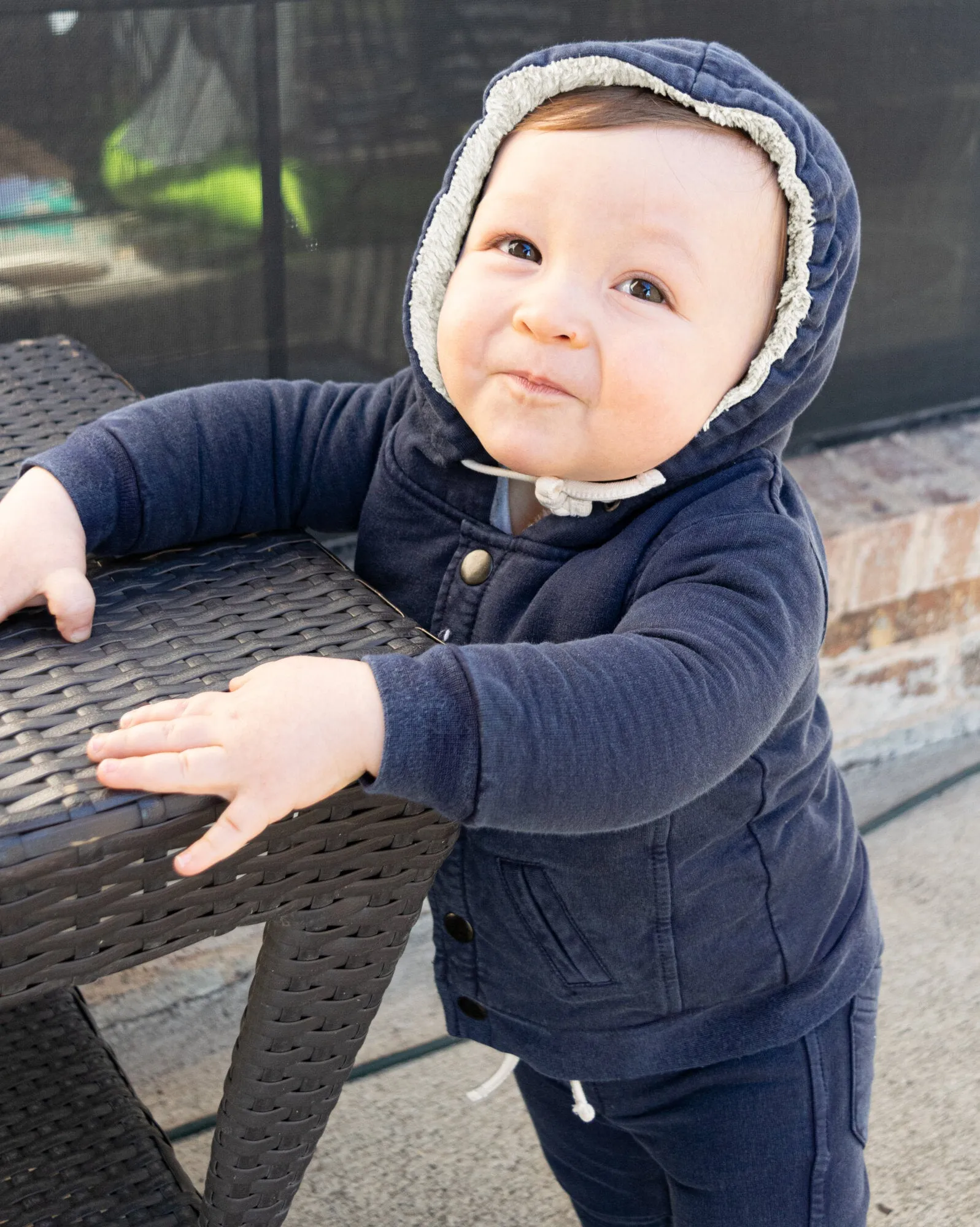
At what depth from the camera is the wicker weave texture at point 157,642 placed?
0.71 m

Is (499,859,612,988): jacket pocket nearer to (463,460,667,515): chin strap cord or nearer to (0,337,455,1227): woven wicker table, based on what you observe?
(0,337,455,1227): woven wicker table

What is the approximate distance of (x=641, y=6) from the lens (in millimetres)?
1754

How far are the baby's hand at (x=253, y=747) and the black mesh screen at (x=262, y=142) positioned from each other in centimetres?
92

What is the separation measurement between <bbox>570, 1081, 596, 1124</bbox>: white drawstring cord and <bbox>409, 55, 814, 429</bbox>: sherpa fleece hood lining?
534 mm

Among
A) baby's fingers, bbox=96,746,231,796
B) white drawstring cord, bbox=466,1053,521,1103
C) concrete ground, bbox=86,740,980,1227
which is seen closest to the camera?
baby's fingers, bbox=96,746,231,796

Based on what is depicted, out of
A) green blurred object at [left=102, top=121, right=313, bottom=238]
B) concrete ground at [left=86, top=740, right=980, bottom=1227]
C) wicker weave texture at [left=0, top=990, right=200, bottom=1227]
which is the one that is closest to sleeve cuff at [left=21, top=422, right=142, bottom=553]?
wicker weave texture at [left=0, top=990, right=200, bottom=1227]

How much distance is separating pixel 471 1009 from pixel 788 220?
2.13 feet

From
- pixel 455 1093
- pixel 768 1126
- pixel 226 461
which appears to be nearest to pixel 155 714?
pixel 226 461

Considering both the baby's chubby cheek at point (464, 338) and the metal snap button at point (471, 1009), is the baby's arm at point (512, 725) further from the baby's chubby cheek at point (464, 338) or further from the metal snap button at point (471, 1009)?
the metal snap button at point (471, 1009)

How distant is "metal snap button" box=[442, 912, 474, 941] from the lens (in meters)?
1.06

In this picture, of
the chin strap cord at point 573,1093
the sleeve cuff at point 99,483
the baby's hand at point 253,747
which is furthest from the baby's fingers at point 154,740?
the chin strap cord at point 573,1093

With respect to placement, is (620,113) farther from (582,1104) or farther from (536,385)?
(582,1104)

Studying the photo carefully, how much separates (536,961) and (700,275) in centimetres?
51

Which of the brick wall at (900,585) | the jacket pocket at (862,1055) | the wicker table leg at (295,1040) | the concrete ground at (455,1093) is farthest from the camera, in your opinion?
the brick wall at (900,585)
